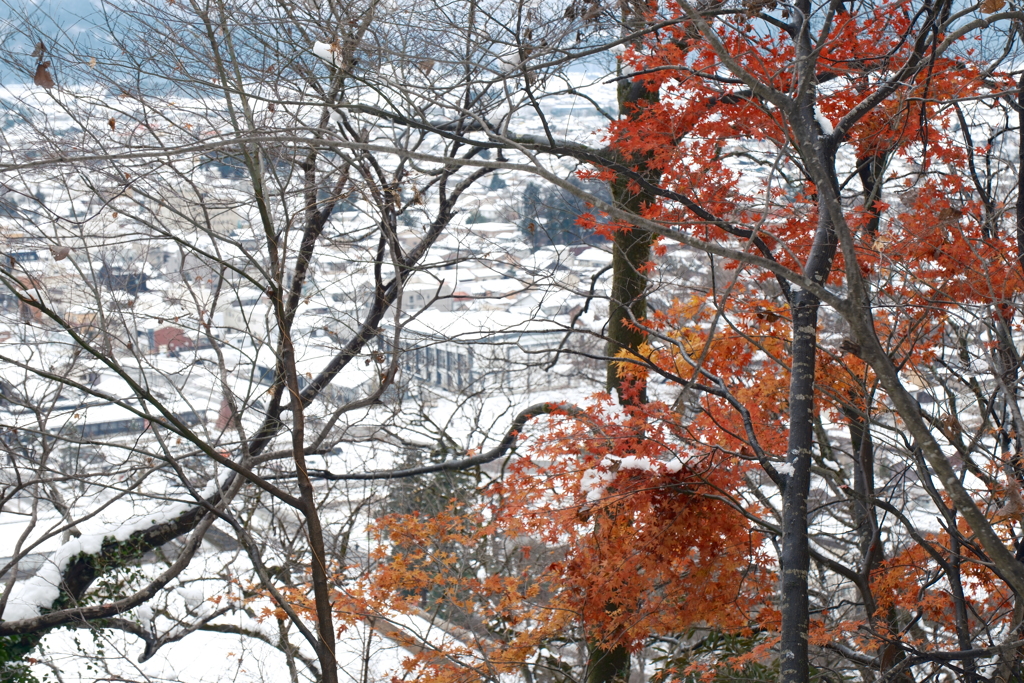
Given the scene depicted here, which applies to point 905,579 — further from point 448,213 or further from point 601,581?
point 448,213

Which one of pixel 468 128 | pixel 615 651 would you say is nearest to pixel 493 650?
pixel 615 651

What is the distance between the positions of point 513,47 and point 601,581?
13.5 feet

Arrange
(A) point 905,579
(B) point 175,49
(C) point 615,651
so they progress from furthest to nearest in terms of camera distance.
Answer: (C) point 615,651, (A) point 905,579, (B) point 175,49

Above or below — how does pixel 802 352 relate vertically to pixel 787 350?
below

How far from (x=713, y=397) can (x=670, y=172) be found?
2388 mm

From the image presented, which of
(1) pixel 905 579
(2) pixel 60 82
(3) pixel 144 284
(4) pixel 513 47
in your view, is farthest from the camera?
(3) pixel 144 284

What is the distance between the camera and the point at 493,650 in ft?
22.5

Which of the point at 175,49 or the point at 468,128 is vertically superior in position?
the point at 468,128

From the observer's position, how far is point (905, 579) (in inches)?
253

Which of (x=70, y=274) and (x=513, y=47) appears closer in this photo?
(x=513, y=47)

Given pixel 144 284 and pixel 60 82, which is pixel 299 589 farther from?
pixel 60 82

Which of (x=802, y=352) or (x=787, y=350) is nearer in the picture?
(x=802, y=352)

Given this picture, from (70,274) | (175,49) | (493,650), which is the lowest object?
(493,650)

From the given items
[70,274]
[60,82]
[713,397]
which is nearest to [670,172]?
[713,397]
